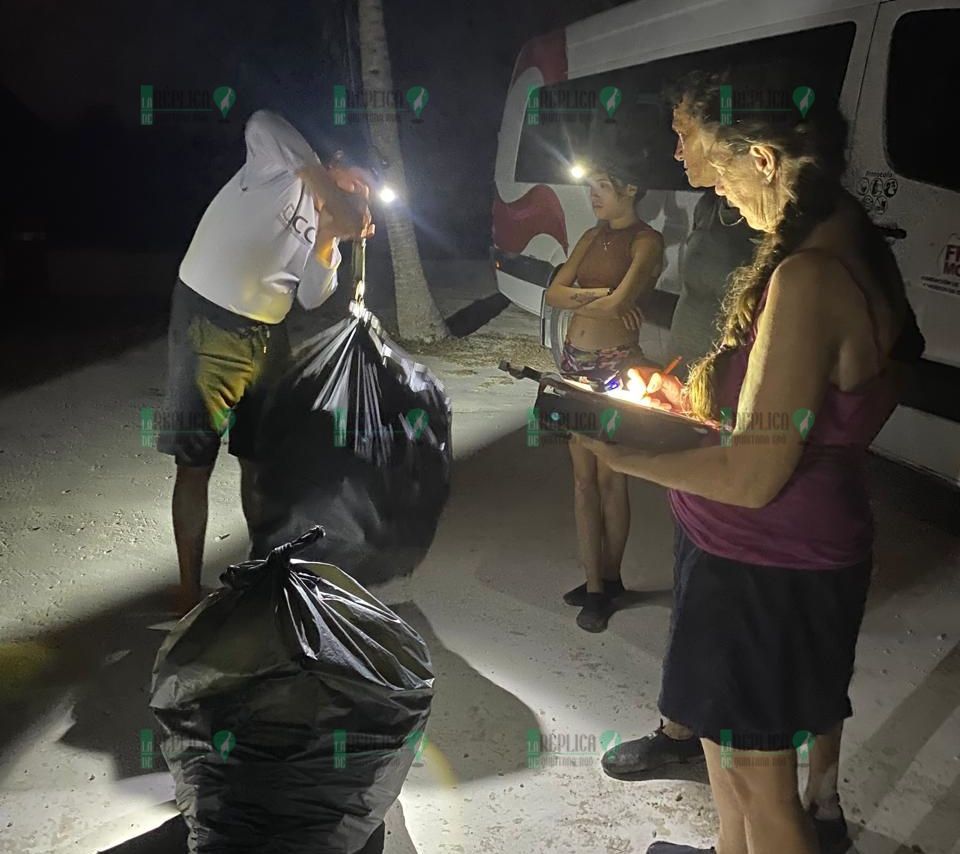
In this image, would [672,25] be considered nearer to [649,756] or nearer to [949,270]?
[949,270]

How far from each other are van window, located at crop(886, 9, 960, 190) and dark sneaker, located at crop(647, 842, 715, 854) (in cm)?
261

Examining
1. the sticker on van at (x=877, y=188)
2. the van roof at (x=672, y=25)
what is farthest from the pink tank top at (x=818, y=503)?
the van roof at (x=672, y=25)

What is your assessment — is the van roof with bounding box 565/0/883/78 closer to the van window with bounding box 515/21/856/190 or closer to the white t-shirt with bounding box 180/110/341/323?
the van window with bounding box 515/21/856/190

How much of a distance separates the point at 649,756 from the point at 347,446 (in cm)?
141

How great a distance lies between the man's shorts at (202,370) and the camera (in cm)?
294

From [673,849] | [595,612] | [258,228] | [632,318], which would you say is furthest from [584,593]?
[258,228]

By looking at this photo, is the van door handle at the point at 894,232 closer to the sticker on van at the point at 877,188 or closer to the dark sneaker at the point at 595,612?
the sticker on van at the point at 877,188

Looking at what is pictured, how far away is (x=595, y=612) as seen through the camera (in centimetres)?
327

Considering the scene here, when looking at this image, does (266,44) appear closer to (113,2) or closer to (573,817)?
(113,2)

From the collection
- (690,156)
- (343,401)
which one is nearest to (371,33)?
(343,401)

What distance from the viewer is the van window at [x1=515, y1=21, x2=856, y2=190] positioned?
3.95m

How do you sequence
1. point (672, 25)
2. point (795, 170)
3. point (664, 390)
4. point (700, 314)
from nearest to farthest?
1. point (795, 170)
2. point (664, 390)
3. point (700, 314)
4. point (672, 25)

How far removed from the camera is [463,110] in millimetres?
16250

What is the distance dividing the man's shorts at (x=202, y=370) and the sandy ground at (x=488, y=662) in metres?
0.73
